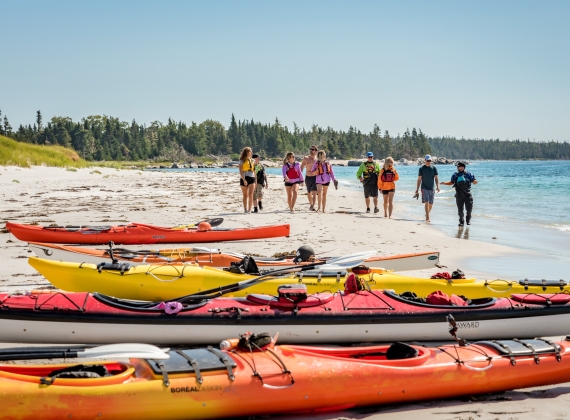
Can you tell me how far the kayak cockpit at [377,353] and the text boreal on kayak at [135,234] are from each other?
5892 millimetres

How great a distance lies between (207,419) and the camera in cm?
322

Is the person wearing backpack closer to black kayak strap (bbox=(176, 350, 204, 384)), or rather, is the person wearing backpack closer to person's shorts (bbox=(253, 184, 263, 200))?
person's shorts (bbox=(253, 184, 263, 200))

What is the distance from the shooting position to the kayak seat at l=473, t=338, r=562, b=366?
3.81 metres

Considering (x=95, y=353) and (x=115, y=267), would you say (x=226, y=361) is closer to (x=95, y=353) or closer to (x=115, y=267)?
(x=95, y=353)

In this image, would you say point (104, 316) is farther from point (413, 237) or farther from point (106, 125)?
point (106, 125)

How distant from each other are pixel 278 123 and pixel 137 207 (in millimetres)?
111593

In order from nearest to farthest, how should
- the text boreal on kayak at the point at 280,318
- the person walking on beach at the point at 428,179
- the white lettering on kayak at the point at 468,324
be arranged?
the text boreal on kayak at the point at 280,318 → the white lettering on kayak at the point at 468,324 → the person walking on beach at the point at 428,179

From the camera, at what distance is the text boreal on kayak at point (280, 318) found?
14.4 ft

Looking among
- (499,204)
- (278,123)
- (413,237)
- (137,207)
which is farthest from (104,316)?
(278,123)

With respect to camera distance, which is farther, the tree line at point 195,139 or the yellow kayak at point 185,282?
the tree line at point 195,139

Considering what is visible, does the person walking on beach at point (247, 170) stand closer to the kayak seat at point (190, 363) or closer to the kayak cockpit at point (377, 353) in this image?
the kayak cockpit at point (377, 353)

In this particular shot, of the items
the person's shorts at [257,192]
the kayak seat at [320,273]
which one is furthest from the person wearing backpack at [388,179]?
the kayak seat at [320,273]

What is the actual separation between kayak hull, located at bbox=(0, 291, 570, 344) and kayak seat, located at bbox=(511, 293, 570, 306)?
6cm

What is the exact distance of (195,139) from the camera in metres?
109
